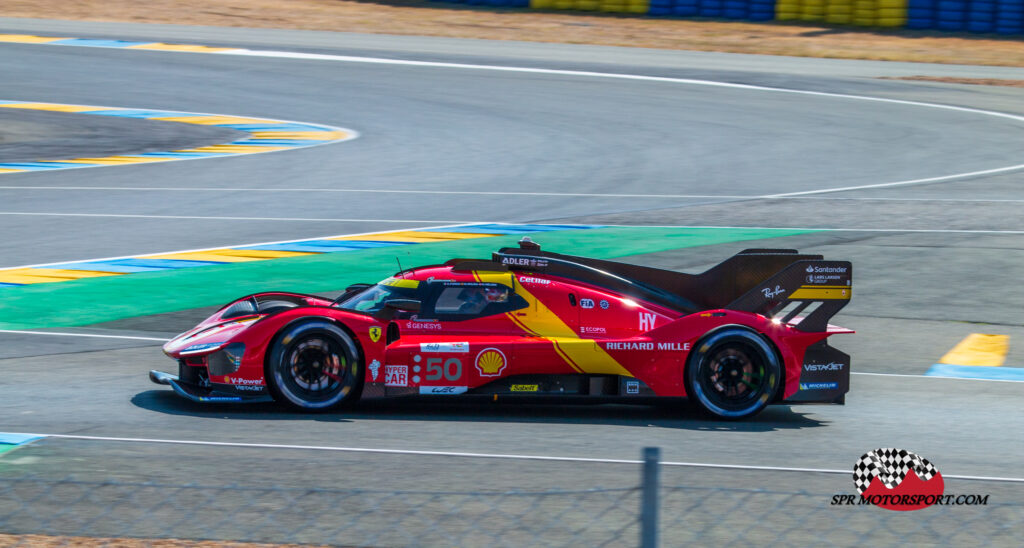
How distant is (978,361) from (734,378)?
3.56 m

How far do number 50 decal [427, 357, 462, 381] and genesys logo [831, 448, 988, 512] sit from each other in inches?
118

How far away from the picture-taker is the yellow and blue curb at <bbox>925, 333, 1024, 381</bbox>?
38.0ft

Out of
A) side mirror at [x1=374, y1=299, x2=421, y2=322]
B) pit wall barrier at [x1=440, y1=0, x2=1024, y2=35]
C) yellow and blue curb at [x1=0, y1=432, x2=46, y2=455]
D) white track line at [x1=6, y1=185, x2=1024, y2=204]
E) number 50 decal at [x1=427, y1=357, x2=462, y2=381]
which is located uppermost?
pit wall barrier at [x1=440, y1=0, x2=1024, y2=35]

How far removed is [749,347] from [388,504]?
11.6ft

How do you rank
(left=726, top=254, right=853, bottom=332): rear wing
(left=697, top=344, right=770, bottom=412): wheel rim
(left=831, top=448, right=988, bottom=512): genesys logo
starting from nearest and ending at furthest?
(left=831, top=448, right=988, bottom=512): genesys logo → (left=697, top=344, right=770, bottom=412): wheel rim → (left=726, top=254, right=853, bottom=332): rear wing

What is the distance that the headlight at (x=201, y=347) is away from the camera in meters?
9.70

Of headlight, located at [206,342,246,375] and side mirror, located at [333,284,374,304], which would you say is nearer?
headlight, located at [206,342,246,375]

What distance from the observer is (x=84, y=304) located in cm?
1402

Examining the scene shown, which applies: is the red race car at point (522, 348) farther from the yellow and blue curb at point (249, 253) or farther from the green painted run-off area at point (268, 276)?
the yellow and blue curb at point (249, 253)

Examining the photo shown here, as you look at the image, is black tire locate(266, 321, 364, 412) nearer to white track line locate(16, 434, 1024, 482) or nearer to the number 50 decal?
the number 50 decal

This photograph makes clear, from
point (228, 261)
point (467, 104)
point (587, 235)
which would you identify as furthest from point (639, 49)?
point (228, 261)

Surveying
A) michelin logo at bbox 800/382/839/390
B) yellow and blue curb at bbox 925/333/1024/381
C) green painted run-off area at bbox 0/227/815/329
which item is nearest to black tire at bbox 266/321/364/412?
michelin logo at bbox 800/382/839/390

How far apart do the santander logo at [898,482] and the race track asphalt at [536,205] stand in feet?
0.59

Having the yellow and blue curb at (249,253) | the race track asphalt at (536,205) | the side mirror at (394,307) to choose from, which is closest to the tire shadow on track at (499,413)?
the race track asphalt at (536,205)
